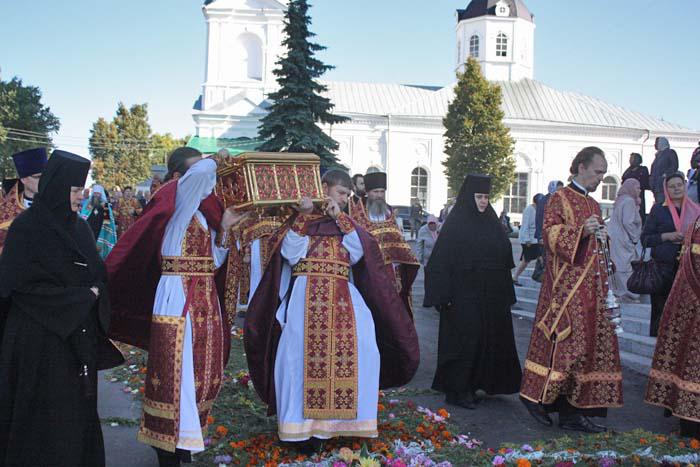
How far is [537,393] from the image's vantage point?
6000mm

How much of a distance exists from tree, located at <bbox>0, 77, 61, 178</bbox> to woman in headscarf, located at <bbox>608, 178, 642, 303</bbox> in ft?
137

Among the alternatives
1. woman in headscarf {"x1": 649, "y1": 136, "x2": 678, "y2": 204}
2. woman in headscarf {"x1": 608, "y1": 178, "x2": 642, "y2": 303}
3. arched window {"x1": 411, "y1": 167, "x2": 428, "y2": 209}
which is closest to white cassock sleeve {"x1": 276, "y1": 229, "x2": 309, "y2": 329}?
woman in headscarf {"x1": 608, "y1": 178, "x2": 642, "y2": 303}

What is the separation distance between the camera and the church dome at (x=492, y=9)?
5872 centimetres

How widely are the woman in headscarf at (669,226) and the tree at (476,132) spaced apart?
37959mm

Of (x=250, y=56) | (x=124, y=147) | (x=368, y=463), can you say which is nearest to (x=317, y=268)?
(x=368, y=463)

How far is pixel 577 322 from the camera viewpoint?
5.86 meters

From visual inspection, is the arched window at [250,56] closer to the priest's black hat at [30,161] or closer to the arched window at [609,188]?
the arched window at [609,188]

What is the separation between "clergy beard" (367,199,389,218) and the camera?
28.3 feet

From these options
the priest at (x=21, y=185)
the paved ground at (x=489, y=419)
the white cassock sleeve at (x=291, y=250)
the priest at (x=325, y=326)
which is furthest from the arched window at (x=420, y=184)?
the white cassock sleeve at (x=291, y=250)

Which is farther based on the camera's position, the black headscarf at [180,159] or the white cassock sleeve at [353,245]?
the white cassock sleeve at [353,245]

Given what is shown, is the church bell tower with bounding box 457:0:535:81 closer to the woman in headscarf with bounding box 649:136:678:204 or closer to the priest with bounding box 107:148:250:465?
the woman in headscarf with bounding box 649:136:678:204

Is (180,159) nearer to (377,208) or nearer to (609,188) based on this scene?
(377,208)

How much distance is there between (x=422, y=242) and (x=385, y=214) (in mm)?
4188

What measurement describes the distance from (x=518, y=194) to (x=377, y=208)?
45796 millimetres
